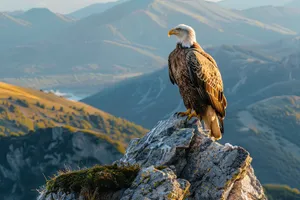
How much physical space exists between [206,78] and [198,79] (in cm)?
43

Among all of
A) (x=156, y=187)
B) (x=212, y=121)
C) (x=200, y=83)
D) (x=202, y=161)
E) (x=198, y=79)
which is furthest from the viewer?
(x=212, y=121)

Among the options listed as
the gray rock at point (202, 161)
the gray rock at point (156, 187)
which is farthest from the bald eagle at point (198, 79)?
the gray rock at point (156, 187)

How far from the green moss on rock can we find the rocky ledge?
0.04 m

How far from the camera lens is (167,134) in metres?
20.7

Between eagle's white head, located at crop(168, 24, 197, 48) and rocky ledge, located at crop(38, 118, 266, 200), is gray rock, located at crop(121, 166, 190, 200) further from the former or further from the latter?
eagle's white head, located at crop(168, 24, 197, 48)

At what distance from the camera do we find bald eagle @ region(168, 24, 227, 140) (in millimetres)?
19891

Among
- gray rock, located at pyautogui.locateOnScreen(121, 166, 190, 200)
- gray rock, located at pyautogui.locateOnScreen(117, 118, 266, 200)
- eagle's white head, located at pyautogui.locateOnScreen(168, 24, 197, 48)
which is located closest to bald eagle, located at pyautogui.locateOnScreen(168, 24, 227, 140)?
eagle's white head, located at pyautogui.locateOnScreen(168, 24, 197, 48)

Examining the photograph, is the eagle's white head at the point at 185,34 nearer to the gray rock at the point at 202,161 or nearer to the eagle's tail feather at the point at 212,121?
the eagle's tail feather at the point at 212,121

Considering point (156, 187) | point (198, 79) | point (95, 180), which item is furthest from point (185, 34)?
point (95, 180)

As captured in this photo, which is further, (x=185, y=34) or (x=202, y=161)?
(x=185, y=34)

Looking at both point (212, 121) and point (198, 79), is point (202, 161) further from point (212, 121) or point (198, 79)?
point (198, 79)

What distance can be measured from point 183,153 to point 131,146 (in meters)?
4.14

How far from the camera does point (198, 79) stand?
1997 cm

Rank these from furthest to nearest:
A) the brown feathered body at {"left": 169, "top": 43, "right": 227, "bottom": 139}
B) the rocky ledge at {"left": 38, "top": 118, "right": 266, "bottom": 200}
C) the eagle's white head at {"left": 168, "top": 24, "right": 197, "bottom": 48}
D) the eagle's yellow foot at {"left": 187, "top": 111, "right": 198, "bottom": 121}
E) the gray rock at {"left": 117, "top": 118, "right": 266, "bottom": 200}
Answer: the eagle's yellow foot at {"left": 187, "top": 111, "right": 198, "bottom": 121} < the eagle's white head at {"left": 168, "top": 24, "right": 197, "bottom": 48} < the brown feathered body at {"left": 169, "top": 43, "right": 227, "bottom": 139} < the gray rock at {"left": 117, "top": 118, "right": 266, "bottom": 200} < the rocky ledge at {"left": 38, "top": 118, "right": 266, "bottom": 200}
